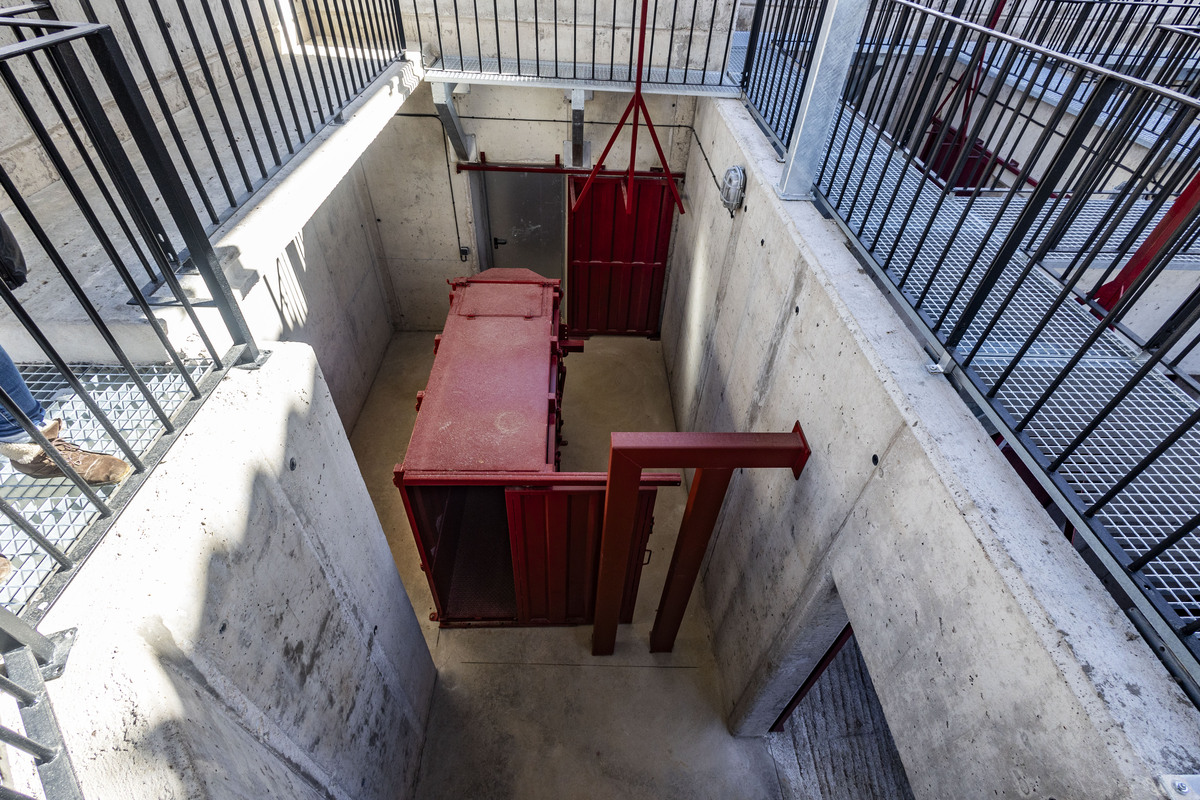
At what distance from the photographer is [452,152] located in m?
7.73

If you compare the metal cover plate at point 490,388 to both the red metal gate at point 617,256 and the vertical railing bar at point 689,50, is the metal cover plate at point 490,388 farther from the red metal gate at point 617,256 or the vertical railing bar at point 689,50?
the vertical railing bar at point 689,50

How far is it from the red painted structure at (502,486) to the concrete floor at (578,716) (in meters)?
0.33

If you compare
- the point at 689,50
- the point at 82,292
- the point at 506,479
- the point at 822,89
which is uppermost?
the point at 822,89

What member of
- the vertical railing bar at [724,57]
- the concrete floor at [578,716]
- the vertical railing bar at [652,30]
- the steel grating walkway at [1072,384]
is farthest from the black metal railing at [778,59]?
the concrete floor at [578,716]

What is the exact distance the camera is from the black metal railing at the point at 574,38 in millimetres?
6391

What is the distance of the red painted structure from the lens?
4.28m

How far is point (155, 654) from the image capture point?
196 cm

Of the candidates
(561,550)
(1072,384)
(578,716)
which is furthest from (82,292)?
(578,716)

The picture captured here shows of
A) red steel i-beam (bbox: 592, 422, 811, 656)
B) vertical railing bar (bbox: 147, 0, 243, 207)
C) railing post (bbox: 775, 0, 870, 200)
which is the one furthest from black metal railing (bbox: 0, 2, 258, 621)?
railing post (bbox: 775, 0, 870, 200)

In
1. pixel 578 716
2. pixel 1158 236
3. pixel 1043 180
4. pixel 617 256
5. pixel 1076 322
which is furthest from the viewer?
pixel 617 256

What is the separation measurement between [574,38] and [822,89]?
156 inches

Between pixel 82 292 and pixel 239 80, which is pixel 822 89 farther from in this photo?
pixel 239 80

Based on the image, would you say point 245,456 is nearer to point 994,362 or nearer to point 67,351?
point 67,351

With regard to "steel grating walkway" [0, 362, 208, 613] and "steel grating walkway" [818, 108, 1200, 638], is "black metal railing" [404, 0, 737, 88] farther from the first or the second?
"steel grating walkway" [0, 362, 208, 613]
